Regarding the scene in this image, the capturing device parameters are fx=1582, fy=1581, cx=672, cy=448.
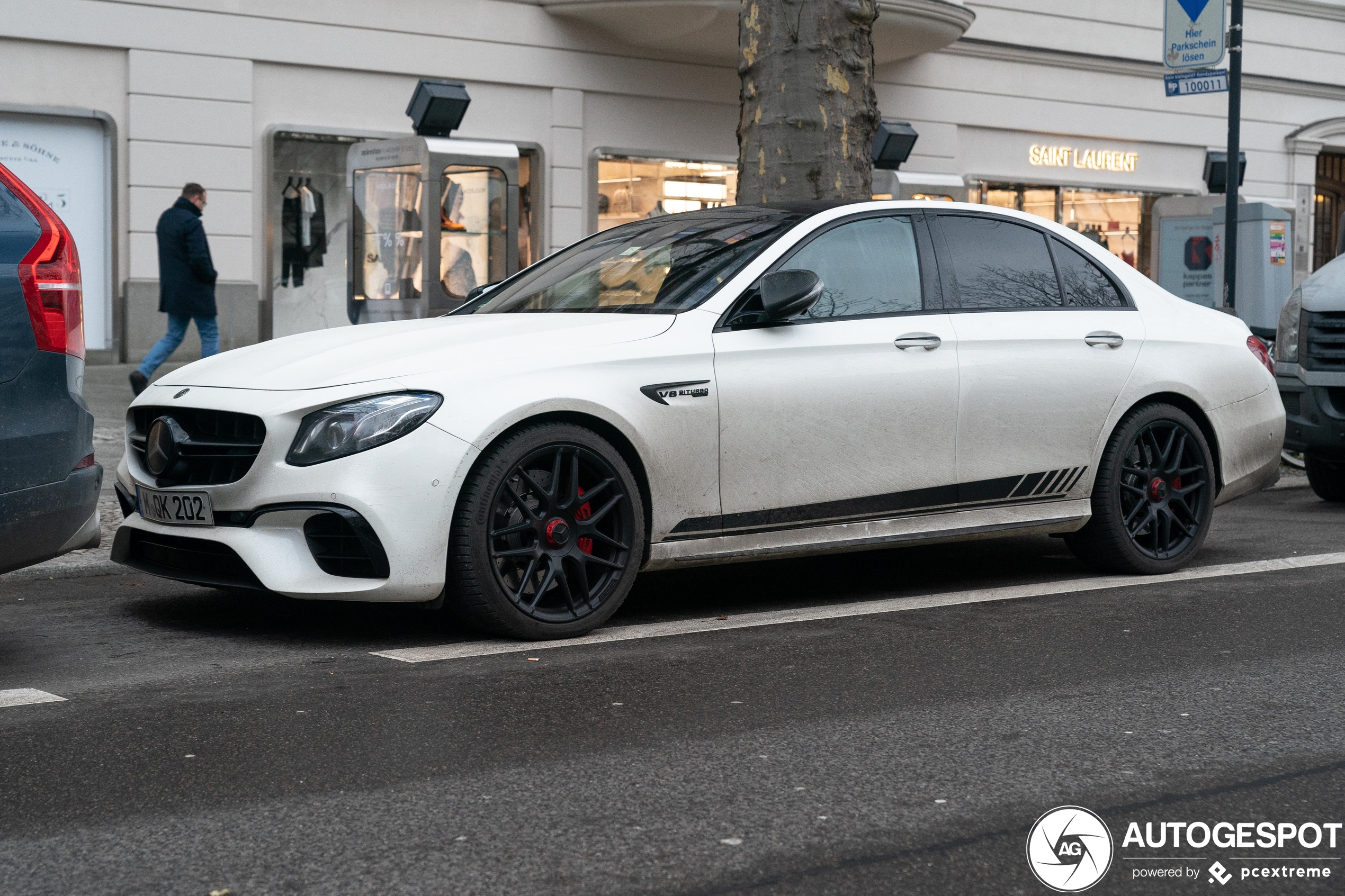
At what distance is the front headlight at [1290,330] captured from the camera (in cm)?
950

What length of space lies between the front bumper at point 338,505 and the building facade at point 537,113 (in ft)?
38.7

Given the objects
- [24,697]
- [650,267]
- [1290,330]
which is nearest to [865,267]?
[650,267]

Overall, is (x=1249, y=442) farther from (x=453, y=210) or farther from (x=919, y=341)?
(x=453, y=210)

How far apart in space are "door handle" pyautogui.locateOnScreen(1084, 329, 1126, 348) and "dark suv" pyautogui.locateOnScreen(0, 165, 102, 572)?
3.83 metres

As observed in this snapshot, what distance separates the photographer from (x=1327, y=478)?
9.67m

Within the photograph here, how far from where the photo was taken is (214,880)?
2.94 m

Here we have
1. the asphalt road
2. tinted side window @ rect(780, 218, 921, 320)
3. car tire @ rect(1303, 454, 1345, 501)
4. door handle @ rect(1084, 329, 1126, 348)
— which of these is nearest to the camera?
the asphalt road

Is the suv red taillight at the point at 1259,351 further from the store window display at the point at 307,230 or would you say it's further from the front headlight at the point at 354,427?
the store window display at the point at 307,230

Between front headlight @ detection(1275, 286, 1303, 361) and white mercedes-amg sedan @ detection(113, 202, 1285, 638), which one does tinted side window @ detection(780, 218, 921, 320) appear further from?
front headlight @ detection(1275, 286, 1303, 361)

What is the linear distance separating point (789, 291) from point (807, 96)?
465cm

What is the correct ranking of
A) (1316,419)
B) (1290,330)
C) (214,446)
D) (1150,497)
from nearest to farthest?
(214,446) → (1150,497) → (1316,419) → (1290,330)

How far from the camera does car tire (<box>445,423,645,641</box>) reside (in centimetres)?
493

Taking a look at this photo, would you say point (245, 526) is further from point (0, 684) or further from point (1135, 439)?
point (1135, 439)

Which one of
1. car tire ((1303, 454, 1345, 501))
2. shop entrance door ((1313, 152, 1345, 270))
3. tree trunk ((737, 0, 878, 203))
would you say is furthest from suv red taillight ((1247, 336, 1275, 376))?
shop entrance door ((1313, 152, 1345, 270))
